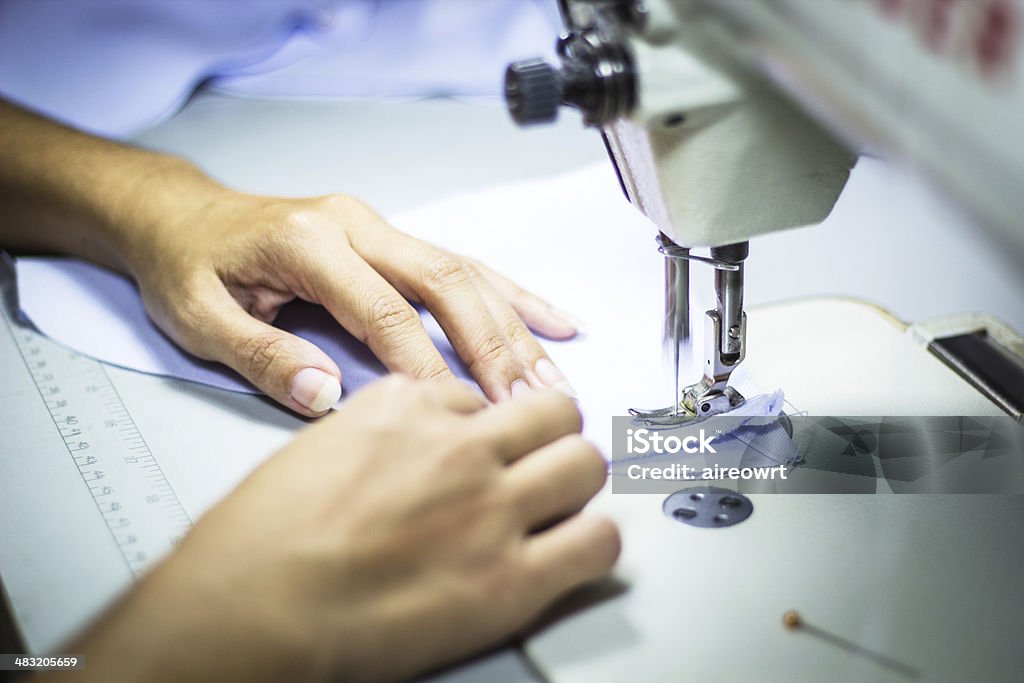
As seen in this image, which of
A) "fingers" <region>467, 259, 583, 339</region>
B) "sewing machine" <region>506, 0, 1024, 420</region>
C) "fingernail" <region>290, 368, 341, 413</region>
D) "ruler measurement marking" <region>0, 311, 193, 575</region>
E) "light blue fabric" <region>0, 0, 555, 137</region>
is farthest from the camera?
"light blue fabric" <region>0, 0, 555, 137</region>

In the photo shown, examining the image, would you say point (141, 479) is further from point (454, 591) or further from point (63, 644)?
point (454, 591)

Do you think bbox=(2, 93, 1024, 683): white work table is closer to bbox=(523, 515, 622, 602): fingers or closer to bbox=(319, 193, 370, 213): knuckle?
bbox=(523, 515, 622, 602): fingers

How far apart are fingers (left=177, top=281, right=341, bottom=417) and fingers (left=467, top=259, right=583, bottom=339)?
0.17 metres

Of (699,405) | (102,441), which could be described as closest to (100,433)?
(102,441)

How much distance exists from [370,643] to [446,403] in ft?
0.47

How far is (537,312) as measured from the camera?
890 millimetres

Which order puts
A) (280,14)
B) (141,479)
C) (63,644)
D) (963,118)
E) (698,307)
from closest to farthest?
(963,118)
(63,644)
(141,479)
(698,307)
(280,14)

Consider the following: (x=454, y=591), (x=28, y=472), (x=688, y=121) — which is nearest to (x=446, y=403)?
(x=454, y=591)

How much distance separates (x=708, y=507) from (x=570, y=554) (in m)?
0.13

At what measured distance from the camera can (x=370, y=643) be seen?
519 millimetres

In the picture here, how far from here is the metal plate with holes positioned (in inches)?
25.6

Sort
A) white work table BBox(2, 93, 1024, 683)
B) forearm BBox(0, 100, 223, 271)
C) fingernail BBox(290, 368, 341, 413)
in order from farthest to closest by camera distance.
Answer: forearm BBox(0, 100, 223, 271) → fingernail BBox(290, 368, 341, 413) → white work table BBox(2, 93, 1024, 683)

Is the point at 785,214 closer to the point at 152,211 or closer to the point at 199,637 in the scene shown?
the point at 199,637

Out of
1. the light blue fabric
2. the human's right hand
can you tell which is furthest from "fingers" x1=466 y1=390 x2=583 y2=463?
the light blue fabric
